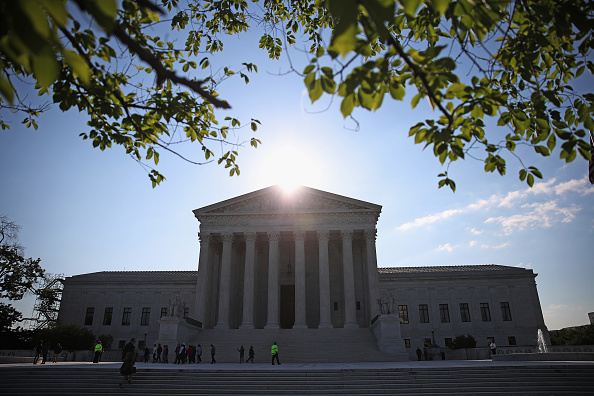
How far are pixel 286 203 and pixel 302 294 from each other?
32.3 ft

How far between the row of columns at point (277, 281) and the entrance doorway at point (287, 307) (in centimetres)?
520

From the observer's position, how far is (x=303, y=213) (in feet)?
134

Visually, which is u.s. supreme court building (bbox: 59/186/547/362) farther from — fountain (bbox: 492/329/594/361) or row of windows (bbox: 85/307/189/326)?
fountain (bbox: 492/329/594/361)

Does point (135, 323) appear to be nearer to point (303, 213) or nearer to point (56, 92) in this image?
point (303, 213)

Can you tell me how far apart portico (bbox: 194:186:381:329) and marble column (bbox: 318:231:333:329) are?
0.10 meters

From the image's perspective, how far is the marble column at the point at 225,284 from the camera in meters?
37.3

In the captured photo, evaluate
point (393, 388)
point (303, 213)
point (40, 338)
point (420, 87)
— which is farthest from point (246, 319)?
point (420, 87)

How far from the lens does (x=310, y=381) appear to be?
1591 centimetres

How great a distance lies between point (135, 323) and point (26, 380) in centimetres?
3569

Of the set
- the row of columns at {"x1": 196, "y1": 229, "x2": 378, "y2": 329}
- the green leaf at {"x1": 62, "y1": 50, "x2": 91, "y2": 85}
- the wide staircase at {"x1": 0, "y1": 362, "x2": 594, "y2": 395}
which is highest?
the row of columns at {"x1": 196, "y1": 229, "x2": 378, "y2": 329}

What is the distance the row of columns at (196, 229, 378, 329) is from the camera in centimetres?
3725

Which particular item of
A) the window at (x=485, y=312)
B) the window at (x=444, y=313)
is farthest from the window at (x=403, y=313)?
the window at (x=485, y=312)

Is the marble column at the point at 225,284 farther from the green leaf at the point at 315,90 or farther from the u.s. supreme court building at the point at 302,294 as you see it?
the green leaf at the point at 315,90

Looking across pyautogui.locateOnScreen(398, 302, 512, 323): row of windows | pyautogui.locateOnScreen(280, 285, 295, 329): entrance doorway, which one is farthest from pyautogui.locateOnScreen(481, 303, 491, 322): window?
pyautogui.locateOnScreen(280, 285, 295, 329): entrance doorway
